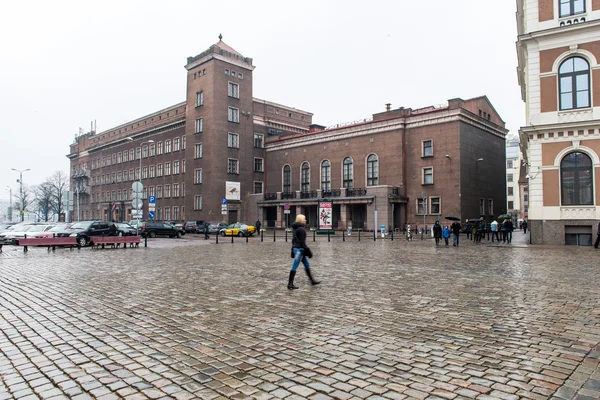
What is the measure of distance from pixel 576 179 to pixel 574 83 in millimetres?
5499

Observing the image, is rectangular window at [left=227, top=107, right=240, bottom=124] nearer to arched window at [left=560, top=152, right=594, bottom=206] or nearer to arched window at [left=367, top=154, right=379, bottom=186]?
arched window at [left=367, top=154, right=379, bottom=186]

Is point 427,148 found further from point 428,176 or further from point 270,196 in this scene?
point 270,196

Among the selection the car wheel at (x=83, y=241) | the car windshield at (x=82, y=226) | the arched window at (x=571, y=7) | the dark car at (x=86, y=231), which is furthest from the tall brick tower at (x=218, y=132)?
the arched window at (x=571, y=7)

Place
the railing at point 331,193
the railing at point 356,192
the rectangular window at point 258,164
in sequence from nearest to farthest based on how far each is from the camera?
the railing at point 356,192 → the railing at point 331,193 → the rectangular window at point 258,164

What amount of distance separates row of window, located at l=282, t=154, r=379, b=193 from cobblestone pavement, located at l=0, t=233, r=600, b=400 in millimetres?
42074

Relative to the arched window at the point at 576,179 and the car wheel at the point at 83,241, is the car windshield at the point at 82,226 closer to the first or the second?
the car wheel at the point at 83,241

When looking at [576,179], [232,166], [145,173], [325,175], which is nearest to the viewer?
[576,179]

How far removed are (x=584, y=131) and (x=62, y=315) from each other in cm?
2661

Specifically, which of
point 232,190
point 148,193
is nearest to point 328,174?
point 232,190

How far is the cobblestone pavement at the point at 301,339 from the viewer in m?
4.29

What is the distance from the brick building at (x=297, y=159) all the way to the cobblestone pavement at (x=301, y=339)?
111 ft

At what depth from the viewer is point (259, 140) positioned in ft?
215

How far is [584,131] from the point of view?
2377 cm

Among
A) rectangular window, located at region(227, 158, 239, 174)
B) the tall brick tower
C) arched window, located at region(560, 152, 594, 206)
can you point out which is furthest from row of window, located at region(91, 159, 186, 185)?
arched window, located at region(560, 152, 594, 206)
